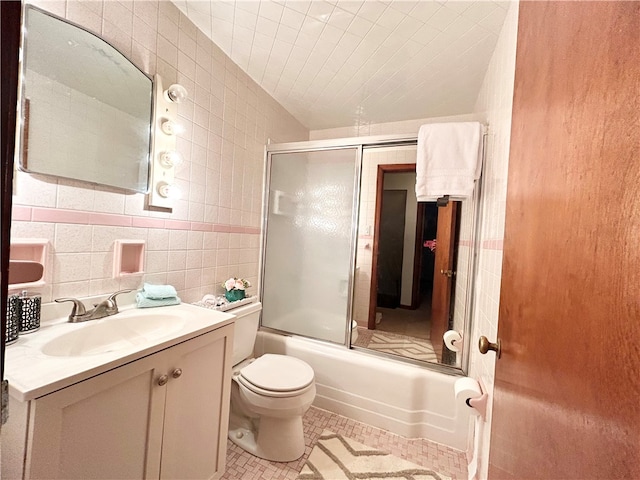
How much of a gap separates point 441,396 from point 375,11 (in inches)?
83.9

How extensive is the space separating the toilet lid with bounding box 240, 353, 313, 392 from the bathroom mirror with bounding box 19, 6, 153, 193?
1115 millimetres

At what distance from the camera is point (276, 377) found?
4.60ft

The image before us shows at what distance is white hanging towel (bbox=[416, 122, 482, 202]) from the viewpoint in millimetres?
1492

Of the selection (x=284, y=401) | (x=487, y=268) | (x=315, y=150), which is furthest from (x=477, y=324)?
(x=315, y=150)

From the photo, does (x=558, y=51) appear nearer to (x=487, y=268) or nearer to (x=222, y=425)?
(x=487, y=268)

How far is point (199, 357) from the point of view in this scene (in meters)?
1.04

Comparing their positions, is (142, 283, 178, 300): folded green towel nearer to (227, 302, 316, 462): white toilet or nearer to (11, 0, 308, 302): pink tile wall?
(11, 0, 308, 302): pink tile wall

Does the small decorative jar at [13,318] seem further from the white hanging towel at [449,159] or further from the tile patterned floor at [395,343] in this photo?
the tile patterned floor at [395,343]

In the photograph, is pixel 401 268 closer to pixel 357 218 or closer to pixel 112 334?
pixel 357 218

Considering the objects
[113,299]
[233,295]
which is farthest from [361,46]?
[113,299]

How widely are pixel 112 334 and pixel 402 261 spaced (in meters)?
2.68

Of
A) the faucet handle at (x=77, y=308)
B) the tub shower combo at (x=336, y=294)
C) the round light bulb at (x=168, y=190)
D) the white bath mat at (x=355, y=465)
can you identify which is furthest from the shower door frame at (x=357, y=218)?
the faucet handle at (x=77, y=308)

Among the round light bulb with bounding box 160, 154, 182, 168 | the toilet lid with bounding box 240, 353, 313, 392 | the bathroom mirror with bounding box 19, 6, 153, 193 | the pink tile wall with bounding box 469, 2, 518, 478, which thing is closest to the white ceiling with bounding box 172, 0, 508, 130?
the pink tile wall with bounding box 469, 2, 518, 478

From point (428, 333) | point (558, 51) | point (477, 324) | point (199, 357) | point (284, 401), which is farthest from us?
point (428, 333)
